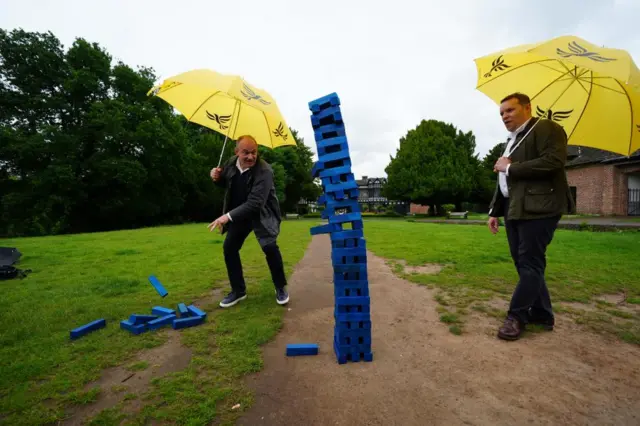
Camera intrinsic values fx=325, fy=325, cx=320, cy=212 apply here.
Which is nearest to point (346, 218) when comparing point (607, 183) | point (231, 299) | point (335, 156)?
point (335, 156)

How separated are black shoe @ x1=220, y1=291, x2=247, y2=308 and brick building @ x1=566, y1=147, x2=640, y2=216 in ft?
106

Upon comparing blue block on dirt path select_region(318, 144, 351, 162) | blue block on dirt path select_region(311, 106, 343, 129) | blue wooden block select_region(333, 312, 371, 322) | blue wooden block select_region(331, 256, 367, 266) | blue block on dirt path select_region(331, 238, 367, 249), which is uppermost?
blue block on dirt path select_region(311, 106, 343, 129)

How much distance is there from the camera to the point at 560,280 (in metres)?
5.55

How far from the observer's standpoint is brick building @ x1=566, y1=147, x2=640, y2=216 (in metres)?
26.6

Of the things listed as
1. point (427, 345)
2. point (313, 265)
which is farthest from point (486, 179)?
point (427, 345)

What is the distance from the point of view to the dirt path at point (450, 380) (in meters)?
2.11

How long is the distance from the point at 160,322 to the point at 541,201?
4285 mm

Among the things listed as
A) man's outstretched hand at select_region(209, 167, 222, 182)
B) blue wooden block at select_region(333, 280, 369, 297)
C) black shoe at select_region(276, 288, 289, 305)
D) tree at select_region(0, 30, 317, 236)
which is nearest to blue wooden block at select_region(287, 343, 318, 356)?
blue wooden block at select_region(333, 280, 369, 297)

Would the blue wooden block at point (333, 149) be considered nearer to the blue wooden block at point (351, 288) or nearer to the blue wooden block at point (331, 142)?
the blue wooden block at point (331, 142)

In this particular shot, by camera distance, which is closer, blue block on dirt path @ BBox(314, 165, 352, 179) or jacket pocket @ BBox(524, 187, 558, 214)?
blue block on dirt path @ BBox(314, 165, 352, 179)

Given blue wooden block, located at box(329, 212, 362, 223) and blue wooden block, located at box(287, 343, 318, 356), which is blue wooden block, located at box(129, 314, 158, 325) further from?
blue wooden block, located at box(329, 212, 362, 223)

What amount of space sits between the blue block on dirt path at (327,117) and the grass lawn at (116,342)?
2.21m

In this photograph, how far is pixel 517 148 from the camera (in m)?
3.46

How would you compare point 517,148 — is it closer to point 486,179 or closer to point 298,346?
point 298,346
